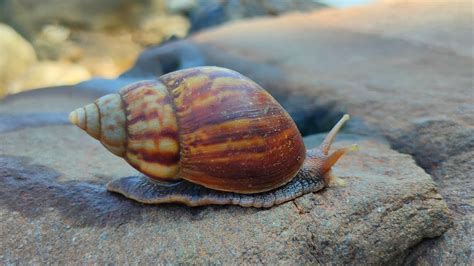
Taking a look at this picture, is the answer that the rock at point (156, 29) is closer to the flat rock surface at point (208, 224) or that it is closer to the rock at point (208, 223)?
the rock at point (208, 223)

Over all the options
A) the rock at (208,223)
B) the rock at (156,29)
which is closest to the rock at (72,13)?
the rock at (156,29)

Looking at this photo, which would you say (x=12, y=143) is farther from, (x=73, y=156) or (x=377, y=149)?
(x=377, y=149)

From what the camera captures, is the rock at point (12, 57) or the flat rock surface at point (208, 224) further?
the rock at point (12, 57)

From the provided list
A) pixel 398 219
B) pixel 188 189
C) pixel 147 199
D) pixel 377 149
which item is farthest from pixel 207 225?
pixel 377 149

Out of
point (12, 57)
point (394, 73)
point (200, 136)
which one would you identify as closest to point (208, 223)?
point (200, 136)

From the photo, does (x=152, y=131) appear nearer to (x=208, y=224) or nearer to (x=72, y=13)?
(x=208, y=224)

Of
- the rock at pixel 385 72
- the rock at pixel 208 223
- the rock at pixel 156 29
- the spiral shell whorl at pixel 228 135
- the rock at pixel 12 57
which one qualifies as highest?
the spiral shell whorl at pixel 228 135

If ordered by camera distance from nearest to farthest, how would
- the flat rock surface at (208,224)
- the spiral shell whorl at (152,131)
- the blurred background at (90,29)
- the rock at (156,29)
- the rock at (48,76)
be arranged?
1. the flat rock surface at (208,224)
2. the spiral shell whorl at (152,131)
3. the rock at (48,76)
4. the blurred background at (90,29)
5. the rock at (156,29)
